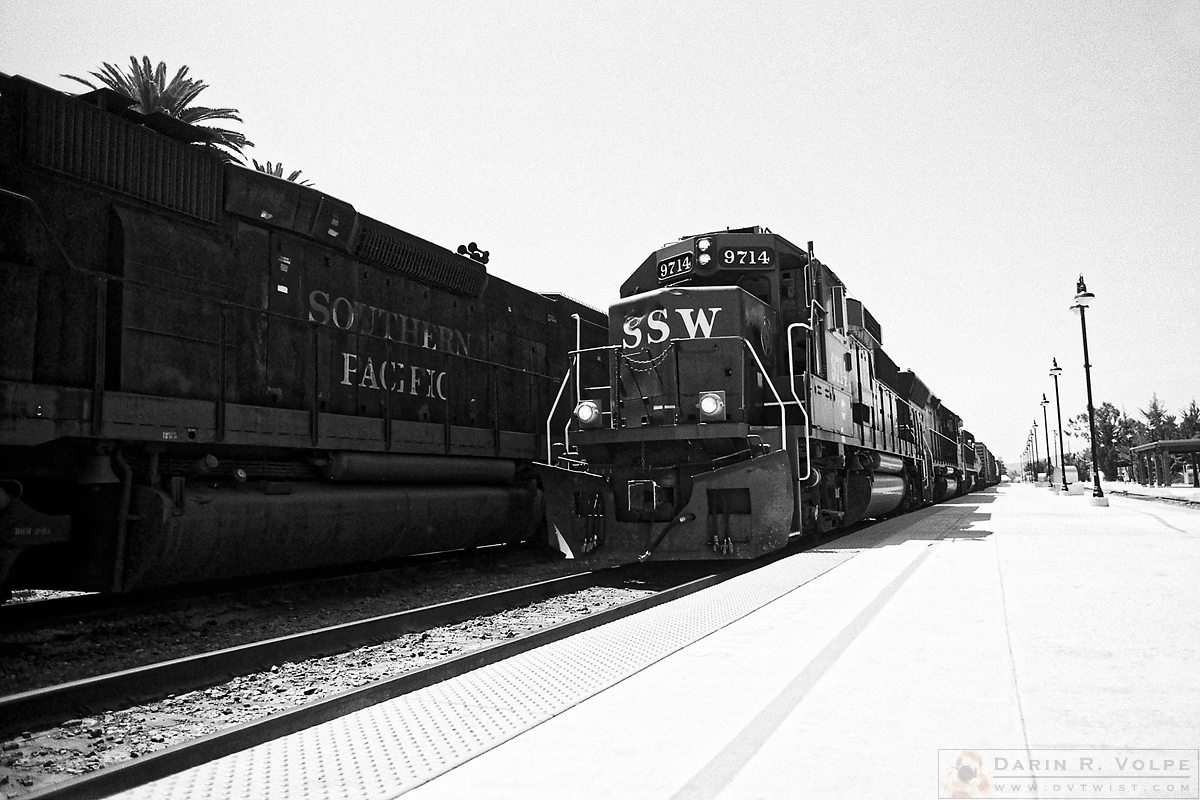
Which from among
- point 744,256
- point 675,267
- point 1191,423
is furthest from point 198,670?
point 1191,423

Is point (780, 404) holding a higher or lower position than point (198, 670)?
higher

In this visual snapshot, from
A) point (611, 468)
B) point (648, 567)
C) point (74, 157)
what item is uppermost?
point (74, 157)

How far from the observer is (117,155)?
5672 millimetres

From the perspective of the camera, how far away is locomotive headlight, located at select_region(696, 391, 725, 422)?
7746mm

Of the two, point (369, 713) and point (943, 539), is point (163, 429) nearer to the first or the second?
point (369, 713)

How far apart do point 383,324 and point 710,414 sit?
3.34 m

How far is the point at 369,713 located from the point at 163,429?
351cm

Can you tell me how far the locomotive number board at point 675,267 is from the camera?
30.3ft

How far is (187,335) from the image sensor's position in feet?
19.7

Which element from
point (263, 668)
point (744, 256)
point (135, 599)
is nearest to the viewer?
point (263, 668)

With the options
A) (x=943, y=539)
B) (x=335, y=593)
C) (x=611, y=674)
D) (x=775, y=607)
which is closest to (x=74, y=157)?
(x=335, y=593)

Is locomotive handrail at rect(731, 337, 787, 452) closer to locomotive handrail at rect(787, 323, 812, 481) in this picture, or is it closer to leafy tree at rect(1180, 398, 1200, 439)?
locomotive handrail at rect(787, 323, 812, 481)

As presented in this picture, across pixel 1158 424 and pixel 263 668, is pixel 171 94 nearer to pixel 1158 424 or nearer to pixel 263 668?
pixel 263 668

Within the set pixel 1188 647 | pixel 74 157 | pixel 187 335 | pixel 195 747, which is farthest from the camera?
pixel 187 335
